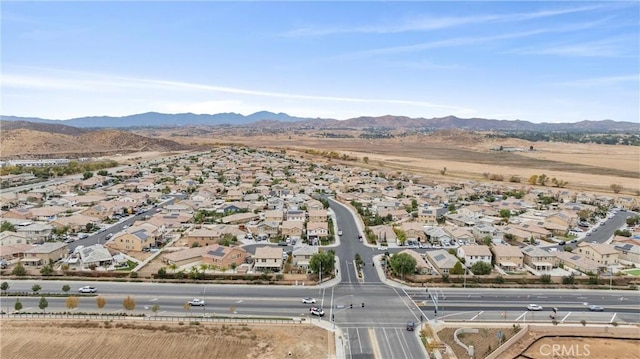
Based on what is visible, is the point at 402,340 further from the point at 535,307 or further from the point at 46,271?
the point at 46,271

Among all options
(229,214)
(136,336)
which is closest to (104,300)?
(136,336)

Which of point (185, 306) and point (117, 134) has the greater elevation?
point (117, 134)

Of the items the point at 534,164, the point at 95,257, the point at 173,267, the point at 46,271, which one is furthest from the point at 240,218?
the point at 534,164

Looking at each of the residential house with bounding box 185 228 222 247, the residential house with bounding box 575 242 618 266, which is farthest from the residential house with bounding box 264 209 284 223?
Result: the residential house with bounding box 575 242 618 266

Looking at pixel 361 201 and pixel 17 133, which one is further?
pixel 17 133

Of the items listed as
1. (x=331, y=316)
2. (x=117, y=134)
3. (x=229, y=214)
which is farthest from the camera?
(x=117, y=134)

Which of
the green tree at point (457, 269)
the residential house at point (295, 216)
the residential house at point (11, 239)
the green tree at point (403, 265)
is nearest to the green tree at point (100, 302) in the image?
the residential house at point (11, 239)

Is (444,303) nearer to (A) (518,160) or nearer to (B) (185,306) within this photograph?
(B) (185,306)
